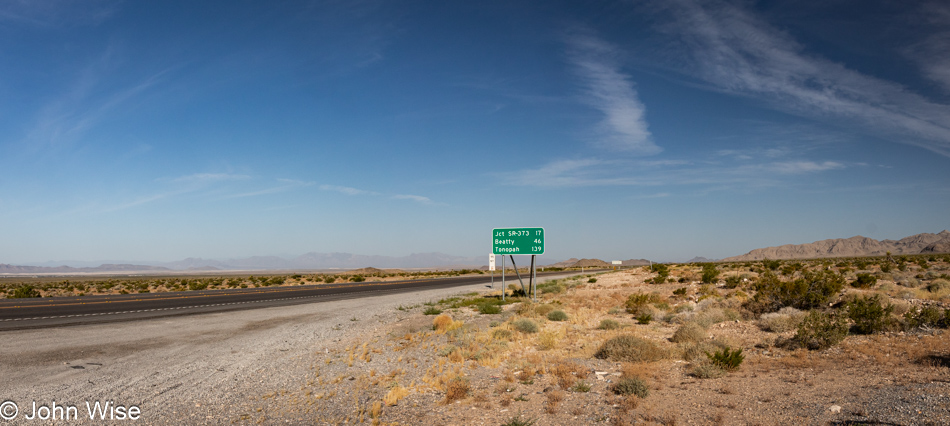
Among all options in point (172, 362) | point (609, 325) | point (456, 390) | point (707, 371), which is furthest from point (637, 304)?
point (172, 362)

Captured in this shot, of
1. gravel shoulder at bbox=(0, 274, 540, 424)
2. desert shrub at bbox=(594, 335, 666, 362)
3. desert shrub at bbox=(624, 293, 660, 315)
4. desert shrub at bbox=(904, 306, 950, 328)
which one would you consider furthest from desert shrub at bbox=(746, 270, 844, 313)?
gravel shoulder at bbox=(0, 274, 540, 424)

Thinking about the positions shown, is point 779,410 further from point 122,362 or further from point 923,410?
point 122,362

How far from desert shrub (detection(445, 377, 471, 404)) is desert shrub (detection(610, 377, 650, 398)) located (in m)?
2.72

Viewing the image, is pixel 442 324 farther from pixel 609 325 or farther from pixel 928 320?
pixel 928 320

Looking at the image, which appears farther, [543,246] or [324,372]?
[543,246]

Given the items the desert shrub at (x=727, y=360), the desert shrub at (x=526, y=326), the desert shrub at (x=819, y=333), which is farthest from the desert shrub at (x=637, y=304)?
the desert shrub at (x=727, y=360)

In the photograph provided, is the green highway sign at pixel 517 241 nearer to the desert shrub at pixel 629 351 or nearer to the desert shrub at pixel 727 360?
the desert shrub at pixel 629 351

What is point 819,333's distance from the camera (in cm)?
1065

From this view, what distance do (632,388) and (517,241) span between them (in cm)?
1773

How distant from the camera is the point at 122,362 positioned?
439 inches

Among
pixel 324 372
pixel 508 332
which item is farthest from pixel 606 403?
pixel 508 332

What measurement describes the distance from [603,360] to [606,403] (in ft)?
11.2

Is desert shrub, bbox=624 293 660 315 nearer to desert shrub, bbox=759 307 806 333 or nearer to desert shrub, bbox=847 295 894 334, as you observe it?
desert shrub, bbox=759 307 806 333

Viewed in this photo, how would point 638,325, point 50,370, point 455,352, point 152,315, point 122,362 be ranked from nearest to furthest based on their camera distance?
point 50,370, point 122,362, point 455,352, point 638,325, point 152,315
